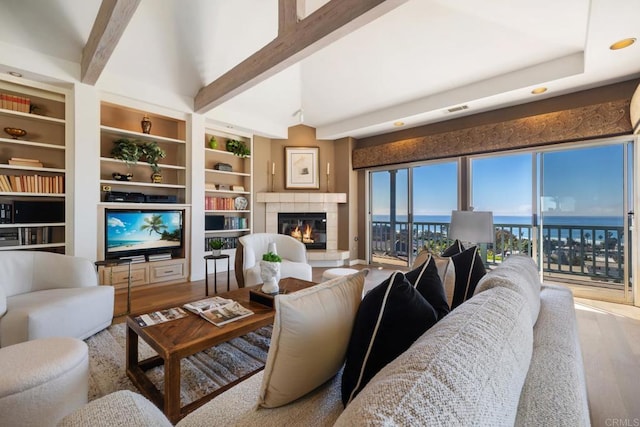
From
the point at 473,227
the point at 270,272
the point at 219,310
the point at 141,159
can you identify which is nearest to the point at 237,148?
the point at 141,159

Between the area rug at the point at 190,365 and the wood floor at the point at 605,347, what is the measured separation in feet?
1.08

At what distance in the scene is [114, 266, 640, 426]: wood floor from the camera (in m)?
1.56

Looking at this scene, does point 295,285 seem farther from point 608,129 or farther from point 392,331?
point 608,129

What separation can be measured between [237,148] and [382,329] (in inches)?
182

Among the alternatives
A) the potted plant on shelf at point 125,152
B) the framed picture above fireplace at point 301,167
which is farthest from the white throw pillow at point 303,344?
the framed picture above fireplace at point 301,167

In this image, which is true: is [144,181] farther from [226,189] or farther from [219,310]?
[219,310]

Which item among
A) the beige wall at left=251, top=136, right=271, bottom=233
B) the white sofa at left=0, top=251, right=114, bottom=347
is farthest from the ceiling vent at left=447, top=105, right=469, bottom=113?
the white sofa at left=0, top=251, right=114, bottom=347

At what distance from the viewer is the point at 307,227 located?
5.56 m

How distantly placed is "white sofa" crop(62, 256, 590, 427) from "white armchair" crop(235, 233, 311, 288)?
2.20 metres

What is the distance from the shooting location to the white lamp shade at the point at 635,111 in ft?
9.01

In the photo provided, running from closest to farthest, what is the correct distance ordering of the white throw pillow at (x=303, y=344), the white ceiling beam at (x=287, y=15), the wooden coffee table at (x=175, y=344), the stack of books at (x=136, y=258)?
the white throw pillow at (x=303, y=344) → the wooden coffee table at (x=175, y=344) → the white ceiling beam at (x=287, y=15) → the stack of books at (x=136, y=258)

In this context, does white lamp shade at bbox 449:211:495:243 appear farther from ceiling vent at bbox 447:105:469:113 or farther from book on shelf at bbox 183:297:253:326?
book on shelf at bbox 183:297:253:326

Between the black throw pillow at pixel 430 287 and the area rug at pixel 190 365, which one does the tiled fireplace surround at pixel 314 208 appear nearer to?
the area rug at pixel 190 365

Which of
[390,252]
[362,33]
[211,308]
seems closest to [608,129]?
[362,33]
